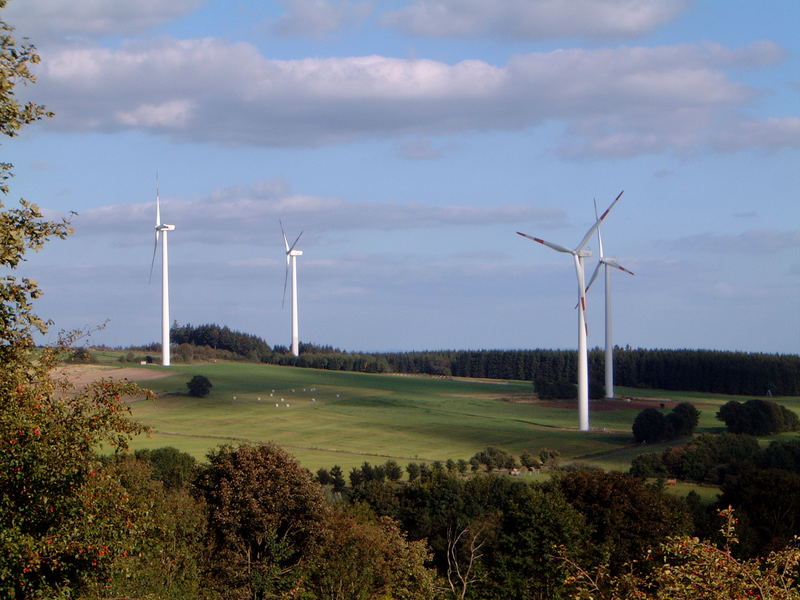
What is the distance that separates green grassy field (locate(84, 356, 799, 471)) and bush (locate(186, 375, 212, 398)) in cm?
137

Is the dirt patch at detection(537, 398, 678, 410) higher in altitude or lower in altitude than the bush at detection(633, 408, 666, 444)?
higher

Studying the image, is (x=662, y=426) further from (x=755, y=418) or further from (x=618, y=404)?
(x=618, y=404)

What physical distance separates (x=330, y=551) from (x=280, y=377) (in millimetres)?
117555

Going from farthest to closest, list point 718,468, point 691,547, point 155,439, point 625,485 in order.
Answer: point 155,439
point 718,468
point 625,485
point 691,547

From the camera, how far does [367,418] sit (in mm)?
134250

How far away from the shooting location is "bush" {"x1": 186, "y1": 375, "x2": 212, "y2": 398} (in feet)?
464

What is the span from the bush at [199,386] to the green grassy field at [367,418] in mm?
1370

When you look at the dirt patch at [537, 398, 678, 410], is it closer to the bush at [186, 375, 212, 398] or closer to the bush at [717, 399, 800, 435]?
the bush at [717, 399, 800, 435]

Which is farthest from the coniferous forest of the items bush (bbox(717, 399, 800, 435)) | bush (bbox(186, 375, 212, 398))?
bush (bbox(186, 375, 212, 398))

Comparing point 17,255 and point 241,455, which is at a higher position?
point 17,255

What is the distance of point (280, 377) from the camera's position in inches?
6634

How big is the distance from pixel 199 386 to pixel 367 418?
83.2ft

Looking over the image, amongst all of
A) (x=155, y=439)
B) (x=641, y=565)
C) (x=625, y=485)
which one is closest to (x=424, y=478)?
(x=625, y=485)

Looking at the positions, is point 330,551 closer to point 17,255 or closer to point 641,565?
point 641,565
